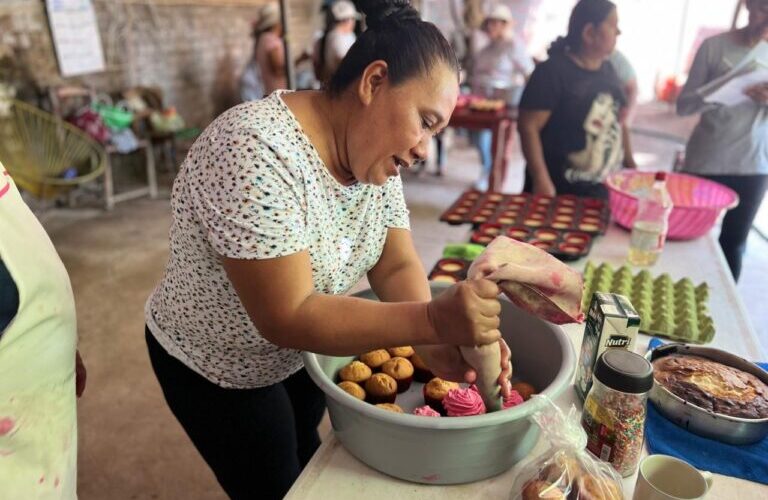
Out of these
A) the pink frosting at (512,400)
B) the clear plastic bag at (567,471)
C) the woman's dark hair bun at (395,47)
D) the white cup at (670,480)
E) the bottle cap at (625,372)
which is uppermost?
the woman's dark hair bun at (395,47)

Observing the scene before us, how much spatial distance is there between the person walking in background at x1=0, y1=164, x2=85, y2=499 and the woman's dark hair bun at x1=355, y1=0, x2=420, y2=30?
58 cm

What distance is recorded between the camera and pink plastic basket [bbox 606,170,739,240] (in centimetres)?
173

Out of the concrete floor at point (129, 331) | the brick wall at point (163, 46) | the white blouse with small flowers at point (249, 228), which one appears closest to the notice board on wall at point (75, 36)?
the brick wall at point (163, 46)

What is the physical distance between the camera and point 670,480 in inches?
30.8

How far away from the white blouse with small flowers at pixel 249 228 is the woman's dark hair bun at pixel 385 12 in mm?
189

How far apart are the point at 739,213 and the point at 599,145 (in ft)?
2.30

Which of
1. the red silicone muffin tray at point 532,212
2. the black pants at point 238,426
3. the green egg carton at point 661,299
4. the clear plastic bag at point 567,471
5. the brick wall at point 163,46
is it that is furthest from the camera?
the brick wall at point 163,46

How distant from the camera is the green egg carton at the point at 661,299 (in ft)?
4.07

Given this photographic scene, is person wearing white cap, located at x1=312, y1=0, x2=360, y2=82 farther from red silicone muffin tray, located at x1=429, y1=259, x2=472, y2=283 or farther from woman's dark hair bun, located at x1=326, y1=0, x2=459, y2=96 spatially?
woman's dark hair bun, located at x1=326, y1=0, x2=459, y2=96

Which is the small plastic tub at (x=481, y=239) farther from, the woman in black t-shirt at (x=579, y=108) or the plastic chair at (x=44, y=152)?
the plastic chair at (x=44, y=152)

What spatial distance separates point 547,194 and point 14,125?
323 cm

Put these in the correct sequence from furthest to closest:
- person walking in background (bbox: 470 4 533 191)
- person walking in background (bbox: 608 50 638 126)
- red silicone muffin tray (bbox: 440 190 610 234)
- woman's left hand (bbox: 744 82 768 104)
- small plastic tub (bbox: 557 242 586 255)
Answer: person walking in background (bbox: 470 4 533 191) < person walking in background (bbox: 608 50 638 126) < woman's left hand (bbox: 744 82 768 104) < red silicone muffin tray (bbox: 440 190 610 234) < small plastic tub (bbox: 557 242 586 255)

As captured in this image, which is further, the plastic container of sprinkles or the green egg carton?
the green egg carton

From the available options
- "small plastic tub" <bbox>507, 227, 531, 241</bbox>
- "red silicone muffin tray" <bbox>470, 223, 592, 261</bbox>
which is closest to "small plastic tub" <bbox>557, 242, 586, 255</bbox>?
"red silicone muffin tray" <bbox>470, 223, 592, 261</bbox>
